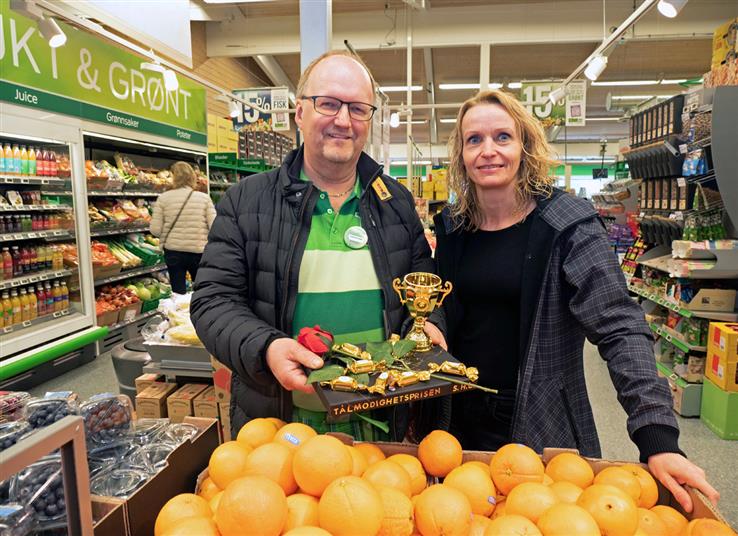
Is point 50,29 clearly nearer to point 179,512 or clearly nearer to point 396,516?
point 179,512

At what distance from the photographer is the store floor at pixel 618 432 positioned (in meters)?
3.20

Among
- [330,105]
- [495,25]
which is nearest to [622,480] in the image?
[330,105]

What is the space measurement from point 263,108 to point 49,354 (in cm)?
598

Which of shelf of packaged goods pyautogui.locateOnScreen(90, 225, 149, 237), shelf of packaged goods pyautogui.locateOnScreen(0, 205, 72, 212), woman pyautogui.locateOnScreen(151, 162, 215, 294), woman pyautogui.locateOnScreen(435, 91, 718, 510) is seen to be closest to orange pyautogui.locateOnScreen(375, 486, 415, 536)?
woman pyautogui.locateOnScreen(435, 91, 718, 510)

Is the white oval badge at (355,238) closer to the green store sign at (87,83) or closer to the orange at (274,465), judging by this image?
the orange at (274,465)

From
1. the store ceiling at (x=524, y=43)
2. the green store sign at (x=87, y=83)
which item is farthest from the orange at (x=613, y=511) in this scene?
the store ceiling at (x=524, y=43)

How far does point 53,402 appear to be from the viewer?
1.44m

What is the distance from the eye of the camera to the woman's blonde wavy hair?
175 centimetres

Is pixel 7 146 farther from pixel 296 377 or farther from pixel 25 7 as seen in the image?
pixel 296 377

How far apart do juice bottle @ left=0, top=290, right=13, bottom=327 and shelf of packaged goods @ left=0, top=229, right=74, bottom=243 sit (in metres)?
0.54

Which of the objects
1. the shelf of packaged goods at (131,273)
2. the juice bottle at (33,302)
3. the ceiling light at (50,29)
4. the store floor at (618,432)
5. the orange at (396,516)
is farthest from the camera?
the shelf of packaged goods at (131,273)

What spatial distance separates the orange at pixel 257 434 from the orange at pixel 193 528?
0.96ft

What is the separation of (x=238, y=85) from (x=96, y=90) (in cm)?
892

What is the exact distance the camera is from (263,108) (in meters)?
9.28
